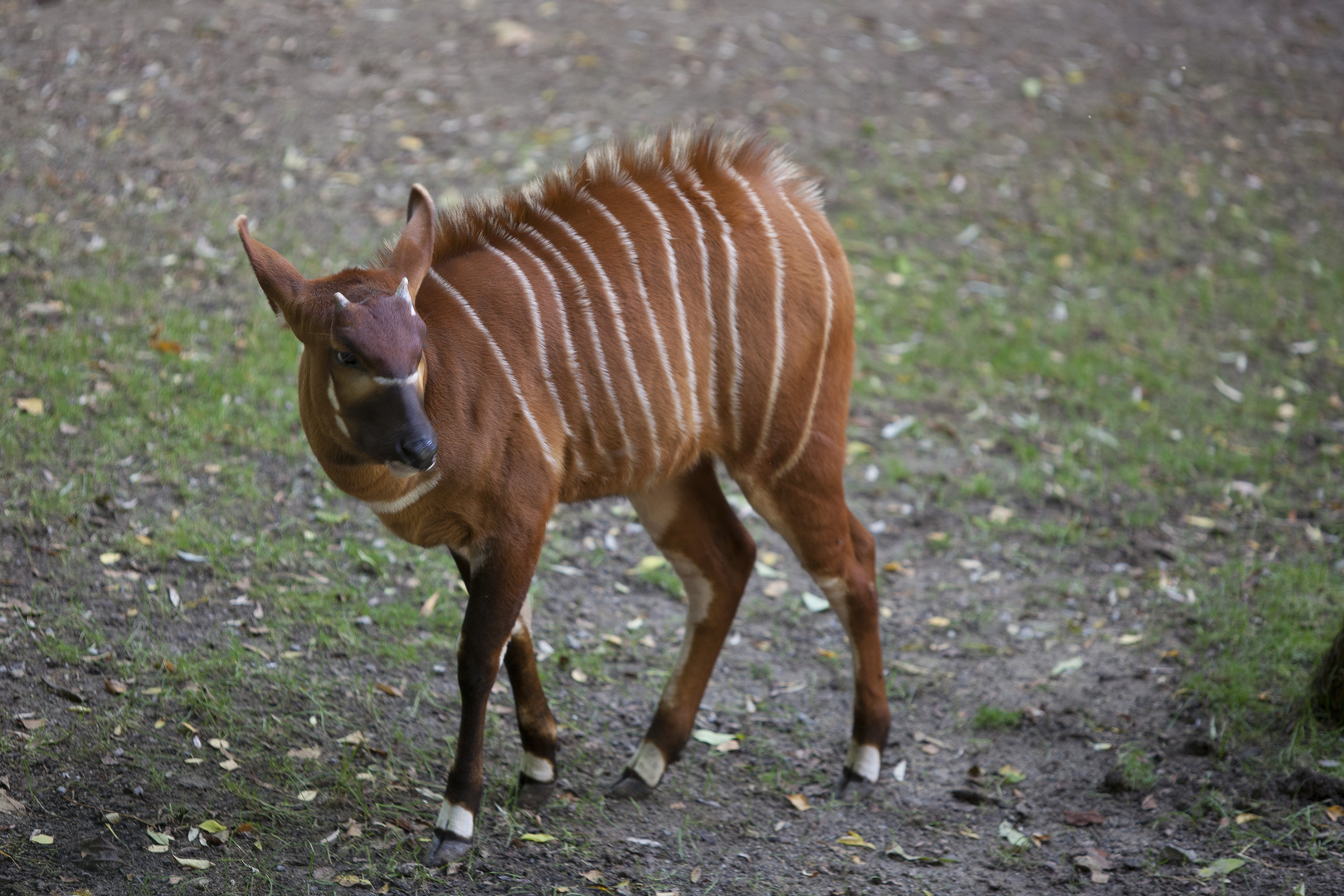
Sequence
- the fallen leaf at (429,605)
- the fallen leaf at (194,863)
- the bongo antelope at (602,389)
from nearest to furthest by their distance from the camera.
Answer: the bongo antelope at (602,389) < the fallen leaf at (194,863) < the fallen leaf at (429,605)

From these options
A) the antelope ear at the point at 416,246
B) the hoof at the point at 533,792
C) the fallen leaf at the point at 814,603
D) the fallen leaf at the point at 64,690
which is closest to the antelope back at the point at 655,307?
the antelope ear at the point at 416,246

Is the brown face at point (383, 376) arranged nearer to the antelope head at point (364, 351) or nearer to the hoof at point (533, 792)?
the antelope head at point (364, 351)

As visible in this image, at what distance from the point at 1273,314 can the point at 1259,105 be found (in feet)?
11.4

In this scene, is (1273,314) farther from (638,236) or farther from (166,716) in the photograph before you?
(166,716)

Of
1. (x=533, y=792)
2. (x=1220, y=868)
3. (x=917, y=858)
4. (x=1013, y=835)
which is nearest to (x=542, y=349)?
(x=533, y=792)

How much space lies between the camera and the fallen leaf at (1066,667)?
16.8 feet

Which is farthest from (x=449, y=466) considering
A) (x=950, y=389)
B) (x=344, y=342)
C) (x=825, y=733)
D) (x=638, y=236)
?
(x=950, y=389)

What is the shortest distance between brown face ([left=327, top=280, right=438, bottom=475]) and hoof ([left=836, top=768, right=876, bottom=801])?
2.17 m

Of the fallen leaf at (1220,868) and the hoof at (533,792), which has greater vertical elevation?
the fallen leaf at (1220,868)

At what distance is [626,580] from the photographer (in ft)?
18.6

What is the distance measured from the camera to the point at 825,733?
15.8 ft

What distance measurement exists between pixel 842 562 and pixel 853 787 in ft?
2.80

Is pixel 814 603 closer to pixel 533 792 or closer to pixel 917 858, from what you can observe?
pixel 917 858

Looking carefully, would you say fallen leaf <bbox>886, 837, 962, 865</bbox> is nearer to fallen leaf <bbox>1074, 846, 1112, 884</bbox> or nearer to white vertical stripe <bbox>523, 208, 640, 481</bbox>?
fallen leaf <bbox>1074, 846, 1112, 884</bbox>
